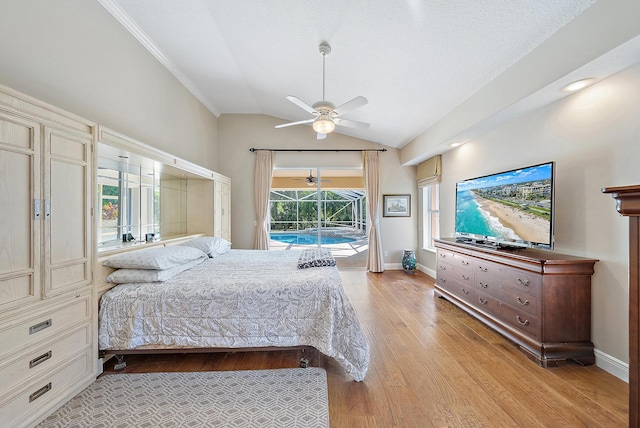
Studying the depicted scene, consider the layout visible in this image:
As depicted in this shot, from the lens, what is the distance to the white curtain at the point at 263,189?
5.42m

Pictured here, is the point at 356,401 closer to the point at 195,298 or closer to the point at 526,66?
the point at 195,298

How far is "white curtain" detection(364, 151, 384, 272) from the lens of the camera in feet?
18.0

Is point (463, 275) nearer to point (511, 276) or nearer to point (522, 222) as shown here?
point (511, 276)

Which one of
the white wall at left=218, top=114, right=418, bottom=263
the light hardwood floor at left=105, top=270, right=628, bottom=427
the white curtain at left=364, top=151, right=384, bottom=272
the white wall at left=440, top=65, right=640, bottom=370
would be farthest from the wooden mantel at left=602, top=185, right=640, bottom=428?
the white wall at left=218, top=114, right=418, bottom=263

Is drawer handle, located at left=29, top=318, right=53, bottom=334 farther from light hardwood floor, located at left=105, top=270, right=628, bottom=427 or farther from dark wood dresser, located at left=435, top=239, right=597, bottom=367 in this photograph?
dark wood dresser, located at left=435, top=239, right=597, bottom=367

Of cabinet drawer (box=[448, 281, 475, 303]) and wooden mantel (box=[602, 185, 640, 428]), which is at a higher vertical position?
wooden mantel (box=[602, 185, 640, 428])

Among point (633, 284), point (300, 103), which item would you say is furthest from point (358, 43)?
point (633, 284)

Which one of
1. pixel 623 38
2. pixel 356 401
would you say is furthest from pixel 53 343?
pixel 623 38

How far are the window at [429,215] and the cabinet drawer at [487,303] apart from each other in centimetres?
234

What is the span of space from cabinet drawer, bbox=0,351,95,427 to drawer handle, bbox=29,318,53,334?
0.29 metres

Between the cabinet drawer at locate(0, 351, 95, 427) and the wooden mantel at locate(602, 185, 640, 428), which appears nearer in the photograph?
the wooden mantel at locate(602, 185, 640, 428)

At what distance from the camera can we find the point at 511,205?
2.77 meters

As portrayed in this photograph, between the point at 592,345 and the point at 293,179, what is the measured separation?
5.35 metres

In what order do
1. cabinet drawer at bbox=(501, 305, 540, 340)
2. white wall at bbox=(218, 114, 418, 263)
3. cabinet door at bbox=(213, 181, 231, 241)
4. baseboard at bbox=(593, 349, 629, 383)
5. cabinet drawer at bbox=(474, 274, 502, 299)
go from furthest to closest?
1. white wall at bbox=(218, 114, 418, 263)
2. cabinet door at bbox=(213, 181, 231, 241)
3. cabinet drawer at bbox=(474, 274, 502, 299)
4. cabinet drawer at bbox=(501, 305, 540, 340)
5. baseboard at bbox=(593, 349, 629, 383)
